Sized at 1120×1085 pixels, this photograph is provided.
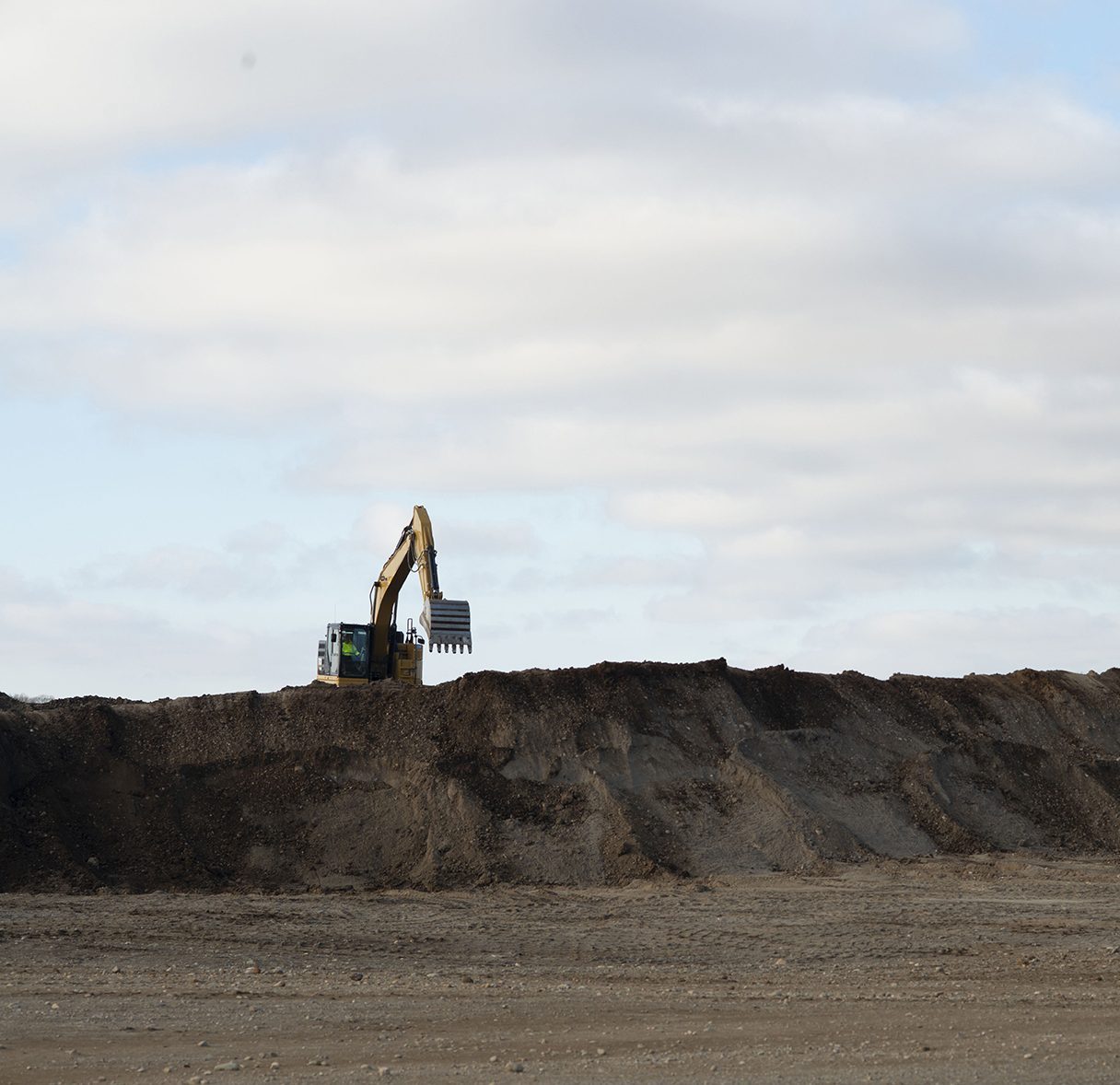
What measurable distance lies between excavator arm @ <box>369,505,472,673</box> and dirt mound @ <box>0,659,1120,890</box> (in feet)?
8.26

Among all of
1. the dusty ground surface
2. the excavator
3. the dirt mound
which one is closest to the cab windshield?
the excavator

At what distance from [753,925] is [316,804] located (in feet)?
32.2

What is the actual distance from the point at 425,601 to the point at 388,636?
10.8 ft

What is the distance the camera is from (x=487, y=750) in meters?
28.9

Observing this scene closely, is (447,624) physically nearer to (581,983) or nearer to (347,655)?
(347,655)

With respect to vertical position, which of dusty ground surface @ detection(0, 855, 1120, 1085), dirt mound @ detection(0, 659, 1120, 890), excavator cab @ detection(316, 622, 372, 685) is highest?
excavator cab @ detection(316, 622, 372, 685)

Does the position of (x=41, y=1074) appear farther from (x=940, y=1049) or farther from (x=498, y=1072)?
(x=940, y=1049)

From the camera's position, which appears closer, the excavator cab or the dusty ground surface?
the dusty ground surface

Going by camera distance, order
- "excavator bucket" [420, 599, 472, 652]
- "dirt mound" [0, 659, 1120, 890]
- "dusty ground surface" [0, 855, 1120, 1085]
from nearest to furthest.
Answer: "dusty ground surface" [0, 855, 1120, 1085]
"dirt mound" [0, 659, 1120, 890]
"excavator bucket" [420, 599, 472, 652]

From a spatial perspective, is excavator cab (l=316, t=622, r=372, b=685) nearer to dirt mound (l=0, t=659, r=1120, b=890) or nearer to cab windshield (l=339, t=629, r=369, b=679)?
cab windshield (l=339, t=629, r=369, b=679)

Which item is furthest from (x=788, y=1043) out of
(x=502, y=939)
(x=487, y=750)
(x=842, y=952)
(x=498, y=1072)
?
(x=487, y=750)

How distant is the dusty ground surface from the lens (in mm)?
11102

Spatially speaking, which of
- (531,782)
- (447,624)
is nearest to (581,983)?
(531,782)

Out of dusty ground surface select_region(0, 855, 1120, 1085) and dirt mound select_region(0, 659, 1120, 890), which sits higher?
dirt mound select_region(0, 659, 1120, 890)
